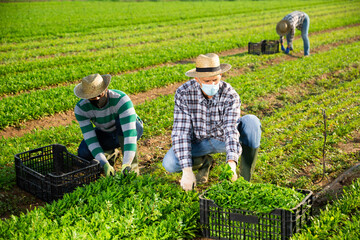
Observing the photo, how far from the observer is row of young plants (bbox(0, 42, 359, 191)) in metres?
6.77

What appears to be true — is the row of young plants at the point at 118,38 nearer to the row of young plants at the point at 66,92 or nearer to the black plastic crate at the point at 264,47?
the row of young plants at the point at 66,92

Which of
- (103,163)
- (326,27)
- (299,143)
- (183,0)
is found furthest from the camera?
(183,0)

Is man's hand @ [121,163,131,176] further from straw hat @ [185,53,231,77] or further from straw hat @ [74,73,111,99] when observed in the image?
straw hat @ [185,53,231,77]

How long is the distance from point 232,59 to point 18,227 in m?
10.5

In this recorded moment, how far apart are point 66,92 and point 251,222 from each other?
676 cm

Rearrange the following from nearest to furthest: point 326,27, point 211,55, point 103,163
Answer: point 211,55, point 103,163, point 326,27

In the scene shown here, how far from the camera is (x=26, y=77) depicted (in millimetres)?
11008

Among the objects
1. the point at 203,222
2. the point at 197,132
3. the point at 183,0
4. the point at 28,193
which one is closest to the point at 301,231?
the point at 203,222

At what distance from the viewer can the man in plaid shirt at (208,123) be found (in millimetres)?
4742

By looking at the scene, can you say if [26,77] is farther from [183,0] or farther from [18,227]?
[183,0]

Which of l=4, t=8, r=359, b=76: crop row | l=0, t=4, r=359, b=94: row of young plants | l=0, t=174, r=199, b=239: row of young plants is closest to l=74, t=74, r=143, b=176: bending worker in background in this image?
l=0, t=174, r=199, b=239: row of young plants

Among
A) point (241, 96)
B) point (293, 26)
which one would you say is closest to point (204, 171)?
point (241, 96)

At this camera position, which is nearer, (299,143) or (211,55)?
(211,55)

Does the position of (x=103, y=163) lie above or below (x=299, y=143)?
above
